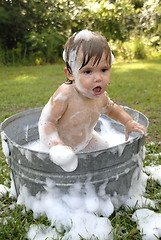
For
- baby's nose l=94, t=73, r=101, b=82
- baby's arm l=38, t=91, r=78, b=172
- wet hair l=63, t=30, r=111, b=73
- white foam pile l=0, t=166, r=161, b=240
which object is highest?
wet hair l=63, t=30, r=111, b=73

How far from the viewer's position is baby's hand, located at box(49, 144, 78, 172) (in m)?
1.09

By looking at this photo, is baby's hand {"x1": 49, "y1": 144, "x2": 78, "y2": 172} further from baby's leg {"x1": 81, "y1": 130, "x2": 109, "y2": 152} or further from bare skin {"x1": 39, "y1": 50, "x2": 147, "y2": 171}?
baby's leg {"x1": 81, "y1": 130, "x2": 109, "y2": 152}

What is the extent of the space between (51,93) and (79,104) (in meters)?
2.31

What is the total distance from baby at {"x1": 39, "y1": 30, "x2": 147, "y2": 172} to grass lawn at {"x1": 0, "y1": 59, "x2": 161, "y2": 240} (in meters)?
0.41

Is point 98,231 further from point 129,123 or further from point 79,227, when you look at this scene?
point 129,123

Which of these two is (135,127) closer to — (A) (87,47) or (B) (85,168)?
(B) (85,168)

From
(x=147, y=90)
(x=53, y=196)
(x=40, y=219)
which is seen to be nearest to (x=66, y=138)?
(x=53, y=196)

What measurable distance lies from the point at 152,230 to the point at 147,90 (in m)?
2.81

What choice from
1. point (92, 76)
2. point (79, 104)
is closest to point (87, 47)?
point (92, 76)

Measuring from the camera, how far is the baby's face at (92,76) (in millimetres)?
1191

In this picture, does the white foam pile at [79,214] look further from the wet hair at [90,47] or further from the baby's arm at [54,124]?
the wet hair at [90,47]

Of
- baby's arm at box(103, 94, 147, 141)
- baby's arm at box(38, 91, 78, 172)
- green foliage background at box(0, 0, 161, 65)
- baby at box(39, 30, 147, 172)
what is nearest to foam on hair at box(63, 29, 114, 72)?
baby at box(39, 30, 147, 172)

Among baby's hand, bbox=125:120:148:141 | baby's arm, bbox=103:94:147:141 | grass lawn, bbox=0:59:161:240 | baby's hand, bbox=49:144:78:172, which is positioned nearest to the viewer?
baby's hand, bbox=49:144:78:172

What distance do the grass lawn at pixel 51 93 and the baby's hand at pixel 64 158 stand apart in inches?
14.4
